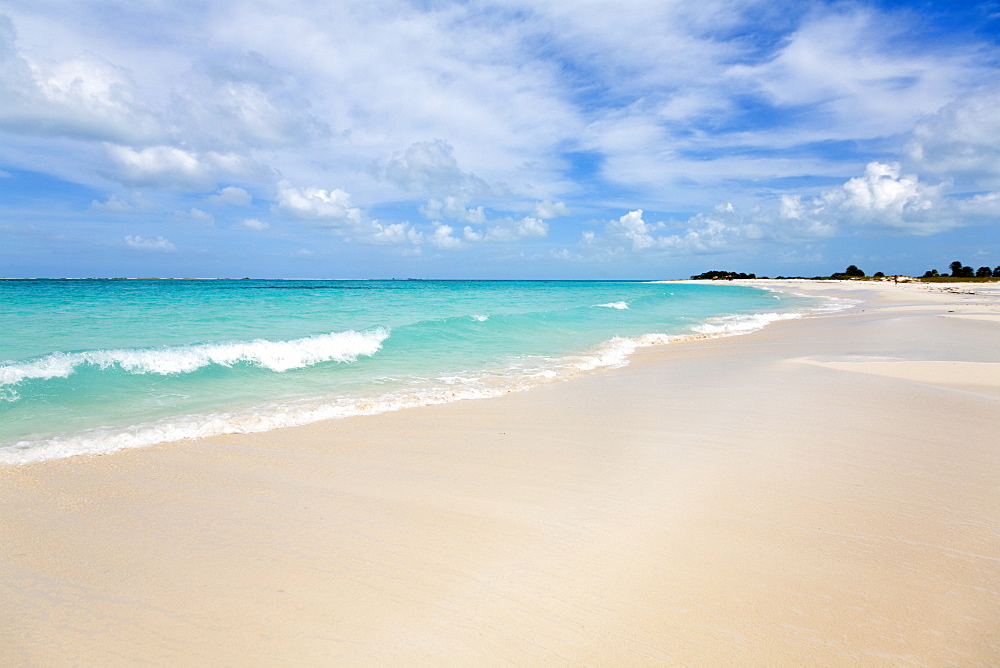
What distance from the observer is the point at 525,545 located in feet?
10.3

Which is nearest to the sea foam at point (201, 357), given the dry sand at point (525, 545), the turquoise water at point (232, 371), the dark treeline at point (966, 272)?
the turquoise water at point (232, 371)

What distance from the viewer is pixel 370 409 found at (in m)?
7.00

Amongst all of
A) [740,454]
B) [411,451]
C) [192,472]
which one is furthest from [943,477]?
[192,472]

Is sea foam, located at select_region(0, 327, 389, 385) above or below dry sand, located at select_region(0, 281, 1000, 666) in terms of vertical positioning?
above

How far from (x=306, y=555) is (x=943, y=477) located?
5.07 m

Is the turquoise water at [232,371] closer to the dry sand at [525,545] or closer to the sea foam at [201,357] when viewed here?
the sea foam at [201,357]

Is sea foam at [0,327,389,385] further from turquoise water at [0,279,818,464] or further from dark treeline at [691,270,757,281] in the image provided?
dark treeline at [691,270,757,281]

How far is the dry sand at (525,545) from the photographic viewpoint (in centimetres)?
233

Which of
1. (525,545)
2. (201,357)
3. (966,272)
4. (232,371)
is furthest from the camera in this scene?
(966,272)

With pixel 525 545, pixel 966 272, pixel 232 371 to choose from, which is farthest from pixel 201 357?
pixel 966 272

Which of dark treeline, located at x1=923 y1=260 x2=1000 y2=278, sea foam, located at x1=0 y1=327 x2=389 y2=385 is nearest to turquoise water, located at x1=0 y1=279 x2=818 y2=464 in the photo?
sea foam, located at x1=0 y1=327 x2=389 y2=385

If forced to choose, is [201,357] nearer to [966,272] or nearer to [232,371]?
[232,371]

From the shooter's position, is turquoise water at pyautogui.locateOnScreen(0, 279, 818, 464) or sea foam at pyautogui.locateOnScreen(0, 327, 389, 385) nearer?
turquoise water at pyautogui.locateOnScreen(0, 279, 818, 464)

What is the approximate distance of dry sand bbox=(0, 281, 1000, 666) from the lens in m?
2.33
